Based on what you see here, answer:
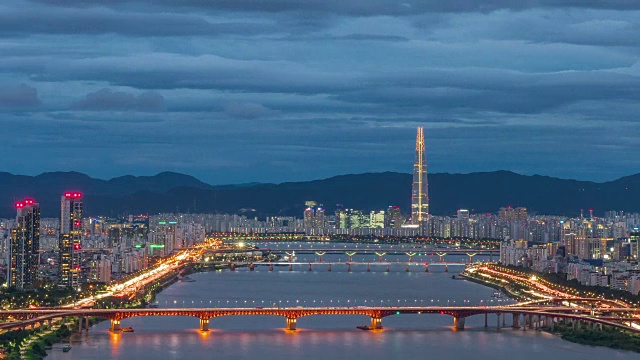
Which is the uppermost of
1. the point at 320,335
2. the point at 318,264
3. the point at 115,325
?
the point at 318,264

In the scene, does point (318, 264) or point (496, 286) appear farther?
point (318, 264)

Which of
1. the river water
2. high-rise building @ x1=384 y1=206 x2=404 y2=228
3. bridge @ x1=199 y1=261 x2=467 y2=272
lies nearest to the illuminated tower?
high-rise building @ x1=384 y1=206 x2=404 y2=228

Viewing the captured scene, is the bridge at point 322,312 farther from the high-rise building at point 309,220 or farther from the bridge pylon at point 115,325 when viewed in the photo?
the high-rise building at point 309,220

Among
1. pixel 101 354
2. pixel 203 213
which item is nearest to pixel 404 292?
pixel 101 354

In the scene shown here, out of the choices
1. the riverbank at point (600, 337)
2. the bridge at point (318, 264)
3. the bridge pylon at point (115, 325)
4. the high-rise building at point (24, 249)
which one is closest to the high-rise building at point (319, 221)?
the bridge at point (318, 264)

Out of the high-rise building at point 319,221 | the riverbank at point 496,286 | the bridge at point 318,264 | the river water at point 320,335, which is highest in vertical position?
the high-rise building at point 319,221

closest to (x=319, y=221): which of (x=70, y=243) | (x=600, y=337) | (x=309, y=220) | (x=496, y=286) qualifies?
(x=309, y=220)

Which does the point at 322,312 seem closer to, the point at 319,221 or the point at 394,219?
the point at 394,219
